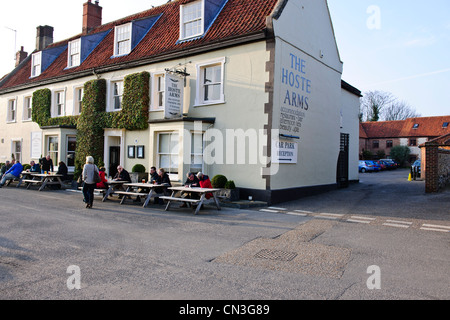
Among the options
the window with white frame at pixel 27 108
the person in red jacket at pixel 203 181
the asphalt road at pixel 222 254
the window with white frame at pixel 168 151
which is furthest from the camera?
the window with white frame at pixel 27 108

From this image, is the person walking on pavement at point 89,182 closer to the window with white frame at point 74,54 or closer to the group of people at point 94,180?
the group of people at point 94,180

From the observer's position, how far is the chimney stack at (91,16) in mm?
25875

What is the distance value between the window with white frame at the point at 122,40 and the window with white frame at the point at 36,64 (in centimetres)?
870

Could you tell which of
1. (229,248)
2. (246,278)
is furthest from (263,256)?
(246,278)

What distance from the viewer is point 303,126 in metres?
15.8

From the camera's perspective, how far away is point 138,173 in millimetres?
16469

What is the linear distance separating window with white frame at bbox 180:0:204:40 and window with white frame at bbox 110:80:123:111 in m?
4.69

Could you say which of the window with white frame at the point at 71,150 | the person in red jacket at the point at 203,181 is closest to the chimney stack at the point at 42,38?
the window with white frame at the point at 71,150

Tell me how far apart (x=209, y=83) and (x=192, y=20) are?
11.2ft

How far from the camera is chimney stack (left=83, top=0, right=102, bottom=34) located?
25875 mm

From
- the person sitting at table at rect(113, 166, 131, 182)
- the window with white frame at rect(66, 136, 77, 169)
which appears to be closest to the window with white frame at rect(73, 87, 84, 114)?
the window with white frame at rect(66, 136, 77, 169)

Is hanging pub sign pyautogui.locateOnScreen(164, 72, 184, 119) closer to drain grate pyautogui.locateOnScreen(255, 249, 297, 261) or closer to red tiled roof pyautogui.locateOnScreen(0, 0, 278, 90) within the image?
red tiled roof pyautogui.locateOnScreen(0, 0, 278, 90)
